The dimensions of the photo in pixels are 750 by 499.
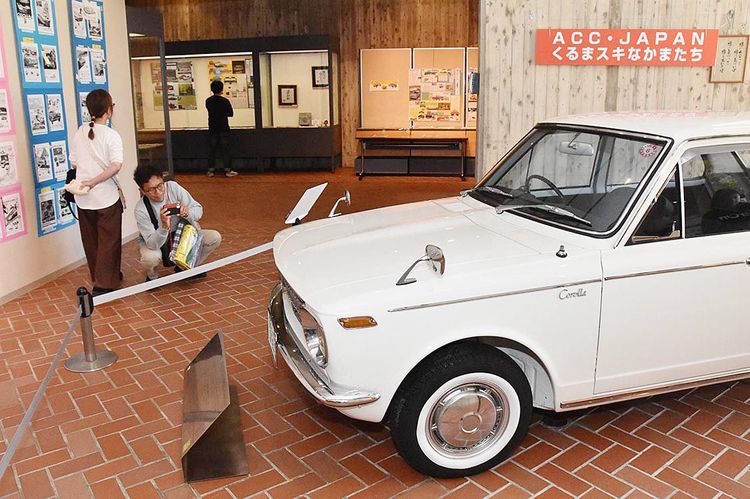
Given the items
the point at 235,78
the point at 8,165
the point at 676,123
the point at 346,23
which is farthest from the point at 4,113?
the point at 346,23

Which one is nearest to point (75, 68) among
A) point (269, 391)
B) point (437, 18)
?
point (269, 391)

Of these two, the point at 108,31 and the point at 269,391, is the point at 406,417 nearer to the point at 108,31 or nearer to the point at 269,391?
the point at 269,391

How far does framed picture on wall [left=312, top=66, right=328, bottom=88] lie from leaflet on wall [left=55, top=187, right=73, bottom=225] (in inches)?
344

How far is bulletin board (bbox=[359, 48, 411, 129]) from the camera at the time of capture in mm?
15242

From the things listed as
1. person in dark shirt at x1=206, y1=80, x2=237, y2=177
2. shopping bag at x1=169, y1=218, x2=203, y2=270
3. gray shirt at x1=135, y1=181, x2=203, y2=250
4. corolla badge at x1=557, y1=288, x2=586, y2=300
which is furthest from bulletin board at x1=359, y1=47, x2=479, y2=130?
corolla badge at x1=557, y1=288, x2=586, y2=300

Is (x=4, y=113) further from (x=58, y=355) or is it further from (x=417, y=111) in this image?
(x=417, y=111)

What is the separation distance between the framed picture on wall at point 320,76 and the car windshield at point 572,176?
11.0 m

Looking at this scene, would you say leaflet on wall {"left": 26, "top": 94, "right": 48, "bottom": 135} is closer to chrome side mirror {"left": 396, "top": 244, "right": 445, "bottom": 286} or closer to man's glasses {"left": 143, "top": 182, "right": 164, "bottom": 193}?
man's glasses {"left": 143, "top": 182, "right": 164, "bottom": 193}

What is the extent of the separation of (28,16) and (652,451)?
21.7ft

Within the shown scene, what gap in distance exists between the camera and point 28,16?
6.40 metres

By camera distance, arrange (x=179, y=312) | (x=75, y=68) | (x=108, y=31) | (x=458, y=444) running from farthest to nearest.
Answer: (x=108, y=31)
(x=75, y=68)
(x=179, y=312)
(x=458, y=444)

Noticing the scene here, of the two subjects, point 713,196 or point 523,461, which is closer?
point 523,461

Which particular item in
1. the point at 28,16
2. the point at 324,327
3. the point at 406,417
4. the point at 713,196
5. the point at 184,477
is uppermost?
the point at 28,16

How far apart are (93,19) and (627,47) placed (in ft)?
19.9
